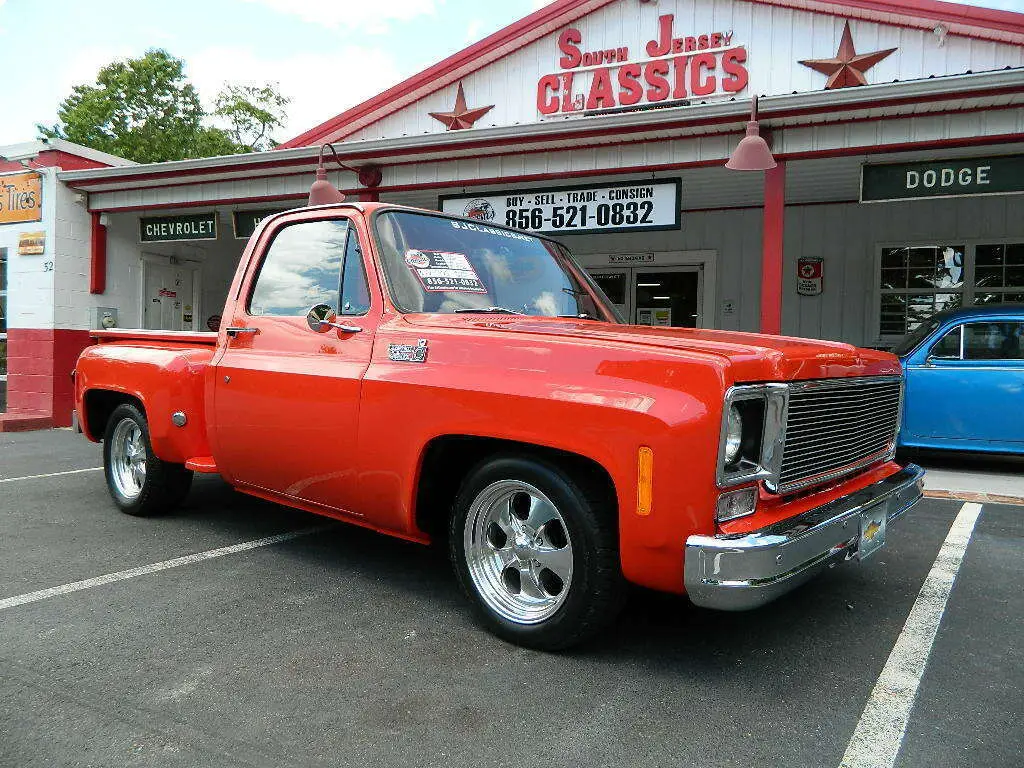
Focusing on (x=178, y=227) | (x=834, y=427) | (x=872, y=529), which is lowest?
(x=872, y=529)

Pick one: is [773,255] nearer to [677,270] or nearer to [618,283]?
[677,270]

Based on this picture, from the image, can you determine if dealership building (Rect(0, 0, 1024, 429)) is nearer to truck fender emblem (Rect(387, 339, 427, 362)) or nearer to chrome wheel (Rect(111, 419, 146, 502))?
chrome wheel (Rect(111, 419, 146, 502))

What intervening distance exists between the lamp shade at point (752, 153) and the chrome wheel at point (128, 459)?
5361 mm

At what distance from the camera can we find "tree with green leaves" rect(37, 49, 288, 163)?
118 feet

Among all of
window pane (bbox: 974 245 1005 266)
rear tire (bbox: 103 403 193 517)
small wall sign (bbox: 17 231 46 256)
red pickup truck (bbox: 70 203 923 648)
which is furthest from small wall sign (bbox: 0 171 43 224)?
window pane (bbox: 974 245 1005 266)

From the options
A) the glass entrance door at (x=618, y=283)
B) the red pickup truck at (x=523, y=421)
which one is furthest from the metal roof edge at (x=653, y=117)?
the glass entrance door at (x=618, y=283)

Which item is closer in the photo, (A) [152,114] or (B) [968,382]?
(B) [968,382]

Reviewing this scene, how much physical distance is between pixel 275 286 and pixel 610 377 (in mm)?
2243

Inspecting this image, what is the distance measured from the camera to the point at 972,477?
7.14 meters

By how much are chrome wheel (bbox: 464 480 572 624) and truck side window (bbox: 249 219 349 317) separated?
136 cm

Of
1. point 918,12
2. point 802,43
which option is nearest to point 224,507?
point 802,43

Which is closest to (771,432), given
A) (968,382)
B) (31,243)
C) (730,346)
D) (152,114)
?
(730,346)

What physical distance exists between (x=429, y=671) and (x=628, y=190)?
666 cm

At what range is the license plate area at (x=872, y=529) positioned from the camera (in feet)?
9.93
